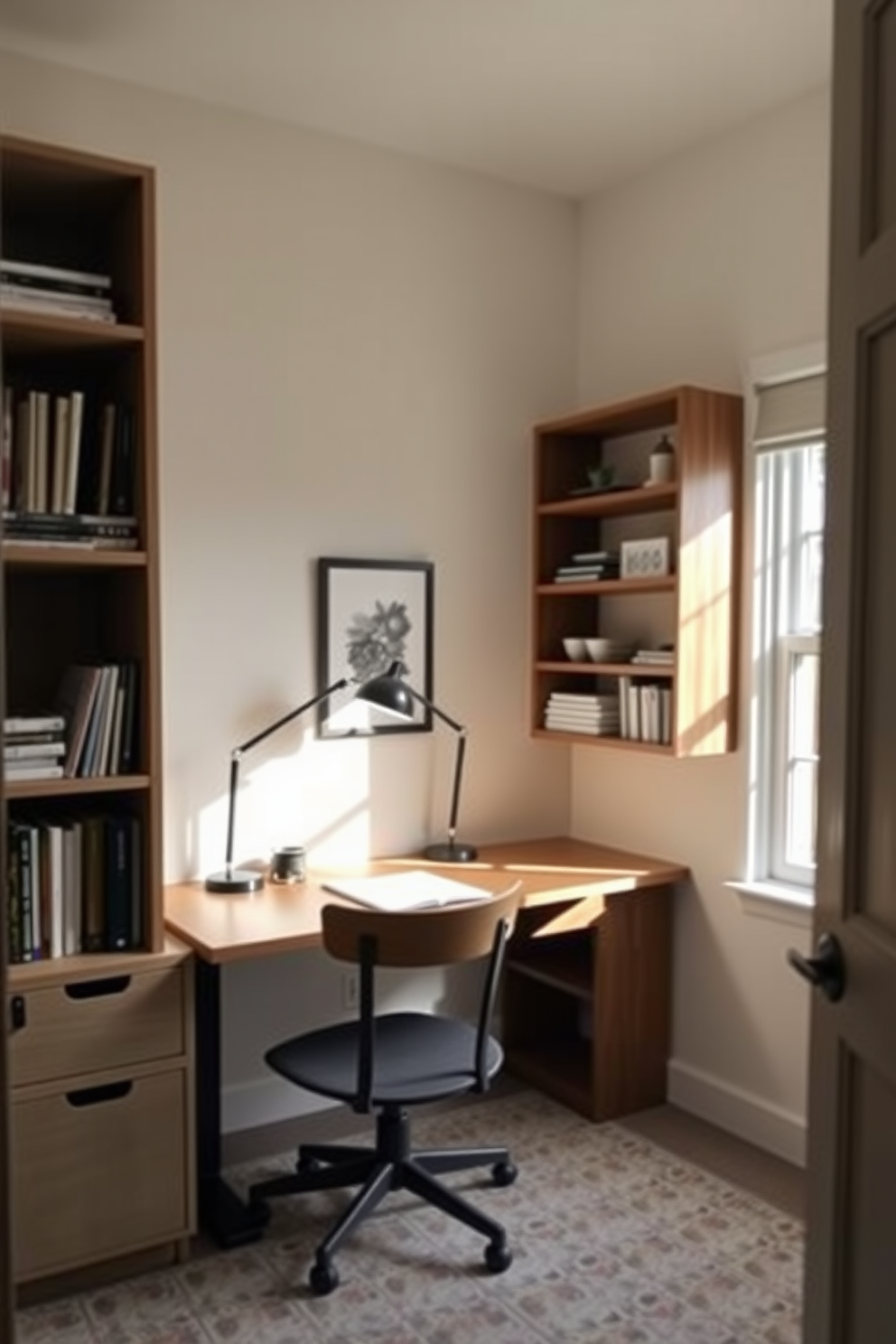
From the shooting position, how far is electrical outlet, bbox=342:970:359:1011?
319 cm

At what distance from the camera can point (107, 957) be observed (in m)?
2.34

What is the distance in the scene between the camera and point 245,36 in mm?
2551

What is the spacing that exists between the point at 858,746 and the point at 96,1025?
64.5 inches

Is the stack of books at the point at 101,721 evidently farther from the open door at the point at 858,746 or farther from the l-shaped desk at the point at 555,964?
the open door at the point at 858,746

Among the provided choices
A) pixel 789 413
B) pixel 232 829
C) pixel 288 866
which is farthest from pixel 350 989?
pixel 789 413

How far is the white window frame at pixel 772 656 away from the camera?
2.94 m

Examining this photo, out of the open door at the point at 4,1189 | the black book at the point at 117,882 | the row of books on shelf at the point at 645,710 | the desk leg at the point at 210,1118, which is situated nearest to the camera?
the open door at the point at 4,1189

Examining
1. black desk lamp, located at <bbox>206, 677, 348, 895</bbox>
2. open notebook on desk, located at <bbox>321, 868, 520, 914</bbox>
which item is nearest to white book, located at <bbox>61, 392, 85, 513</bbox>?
black desk lamp, located at <bbox>206, 677, 348, 895</bbox>

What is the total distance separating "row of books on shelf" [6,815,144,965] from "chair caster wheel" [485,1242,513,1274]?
98cm

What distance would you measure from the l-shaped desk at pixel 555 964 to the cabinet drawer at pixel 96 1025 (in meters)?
0.14

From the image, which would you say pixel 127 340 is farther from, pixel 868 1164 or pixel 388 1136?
pixel 868 1164

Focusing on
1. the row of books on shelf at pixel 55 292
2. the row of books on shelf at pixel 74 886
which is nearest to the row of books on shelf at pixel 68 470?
the row of books on shelf at pixel 55 292

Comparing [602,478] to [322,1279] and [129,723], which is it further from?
[322,1279]

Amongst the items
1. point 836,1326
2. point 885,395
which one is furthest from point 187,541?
point 836,1326
